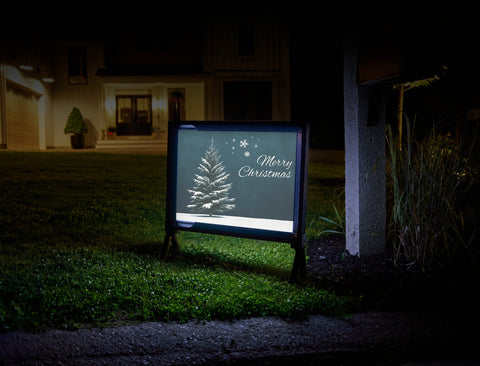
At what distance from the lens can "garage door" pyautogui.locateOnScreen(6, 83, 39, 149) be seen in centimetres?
1876

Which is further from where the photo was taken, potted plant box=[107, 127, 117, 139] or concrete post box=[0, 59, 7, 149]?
potted plant box=[107, 127, 117, 139]

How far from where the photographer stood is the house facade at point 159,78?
22.4 meters

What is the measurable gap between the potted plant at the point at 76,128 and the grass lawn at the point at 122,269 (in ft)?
46.6

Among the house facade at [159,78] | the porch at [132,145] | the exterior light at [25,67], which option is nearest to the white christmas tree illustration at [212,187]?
the porch at [132,145]

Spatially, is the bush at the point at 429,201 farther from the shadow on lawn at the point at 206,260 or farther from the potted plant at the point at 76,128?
the potted plant at the point at 76,128

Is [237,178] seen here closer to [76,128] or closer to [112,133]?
[76,128]

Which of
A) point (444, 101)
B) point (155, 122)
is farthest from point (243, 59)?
point (444, 101)

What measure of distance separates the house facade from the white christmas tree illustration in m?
17.9

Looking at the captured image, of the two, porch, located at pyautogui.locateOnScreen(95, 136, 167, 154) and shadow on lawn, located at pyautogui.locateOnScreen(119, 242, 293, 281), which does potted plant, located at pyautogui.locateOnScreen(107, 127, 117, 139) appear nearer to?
porch, located at pyautogui.locateOnScreen(95, 136, 167, 154)

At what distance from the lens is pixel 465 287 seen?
3402mm

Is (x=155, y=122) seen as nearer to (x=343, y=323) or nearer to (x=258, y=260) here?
(x=258, y=260)

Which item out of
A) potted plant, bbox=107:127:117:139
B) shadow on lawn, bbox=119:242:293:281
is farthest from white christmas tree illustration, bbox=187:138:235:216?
potted plant, bbox=107:127:117:139

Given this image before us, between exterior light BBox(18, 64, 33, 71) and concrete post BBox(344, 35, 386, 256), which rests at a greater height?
exterior light BBox(18, 64, 33, 71)

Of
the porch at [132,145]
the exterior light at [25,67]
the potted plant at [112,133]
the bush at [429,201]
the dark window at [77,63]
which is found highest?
the dark window at [77,63]
